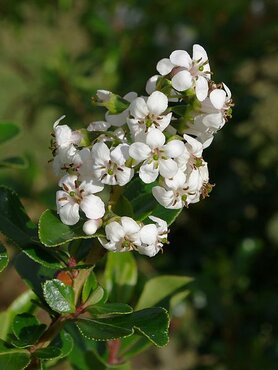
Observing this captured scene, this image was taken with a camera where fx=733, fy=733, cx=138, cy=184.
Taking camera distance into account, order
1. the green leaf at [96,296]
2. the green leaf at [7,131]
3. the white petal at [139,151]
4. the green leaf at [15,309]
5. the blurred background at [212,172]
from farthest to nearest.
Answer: the blurred background at [212,172], the green leaf at [7,131], the green leaf at [15,309], the green leaf at [96,296], the white petal at [139,151]

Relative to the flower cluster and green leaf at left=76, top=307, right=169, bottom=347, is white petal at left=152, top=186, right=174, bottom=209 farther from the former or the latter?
green leaf at left=76, top=307, right=169, bottom=347

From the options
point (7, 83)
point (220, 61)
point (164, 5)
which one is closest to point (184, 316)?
point (220, 61)

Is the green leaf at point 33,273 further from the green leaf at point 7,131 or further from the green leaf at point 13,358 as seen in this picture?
the green leaf at point 7,131

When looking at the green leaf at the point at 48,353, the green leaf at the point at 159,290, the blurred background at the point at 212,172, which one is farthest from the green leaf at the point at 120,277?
the blurred background at the point at 212,172

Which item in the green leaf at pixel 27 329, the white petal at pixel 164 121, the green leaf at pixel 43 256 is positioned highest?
the white petal at pixel 164 121

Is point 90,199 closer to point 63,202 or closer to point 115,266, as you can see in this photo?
point 63,202
